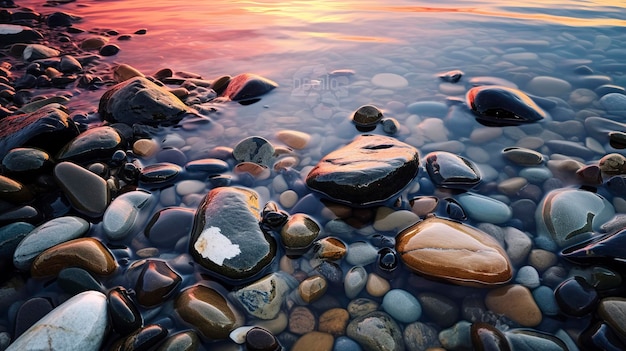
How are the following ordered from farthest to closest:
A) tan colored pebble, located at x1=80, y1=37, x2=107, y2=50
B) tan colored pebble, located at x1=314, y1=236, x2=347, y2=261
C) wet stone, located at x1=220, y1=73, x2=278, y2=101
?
tan colored pebble, located at x1=80, y1=37, x2=107, y2=50, wet stone, located at x1=220, y1=73, x2=278, y2=101, tan colored pebble, located at x1=314, y1=236, x2=347, y2=261

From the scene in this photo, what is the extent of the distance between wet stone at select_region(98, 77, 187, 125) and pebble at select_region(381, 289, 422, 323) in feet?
7.12

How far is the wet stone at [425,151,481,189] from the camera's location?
2.23 m

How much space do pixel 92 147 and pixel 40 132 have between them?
322 millimetres

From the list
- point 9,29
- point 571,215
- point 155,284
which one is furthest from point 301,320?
point 9,29

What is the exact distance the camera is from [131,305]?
1.58m

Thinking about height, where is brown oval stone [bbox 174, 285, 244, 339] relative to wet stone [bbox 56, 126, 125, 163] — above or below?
below

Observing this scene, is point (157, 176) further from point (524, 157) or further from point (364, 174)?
point (524, 157)

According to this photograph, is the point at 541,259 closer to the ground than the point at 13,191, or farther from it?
farther from it

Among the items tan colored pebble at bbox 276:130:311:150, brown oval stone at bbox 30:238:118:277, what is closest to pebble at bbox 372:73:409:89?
tan colored pebble at bbox 276:130:311:150

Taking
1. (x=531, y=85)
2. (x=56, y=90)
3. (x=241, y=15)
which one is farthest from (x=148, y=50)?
(x=531, y=85)

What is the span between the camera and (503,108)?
285 cm

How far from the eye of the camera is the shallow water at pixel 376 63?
235cm

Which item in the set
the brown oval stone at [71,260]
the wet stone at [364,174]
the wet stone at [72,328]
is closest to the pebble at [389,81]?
the wet stone at [364,174]

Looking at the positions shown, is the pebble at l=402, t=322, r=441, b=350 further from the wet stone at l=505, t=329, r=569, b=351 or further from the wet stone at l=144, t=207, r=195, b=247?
the wet stone at l=144, t=207, r=195, b=247
